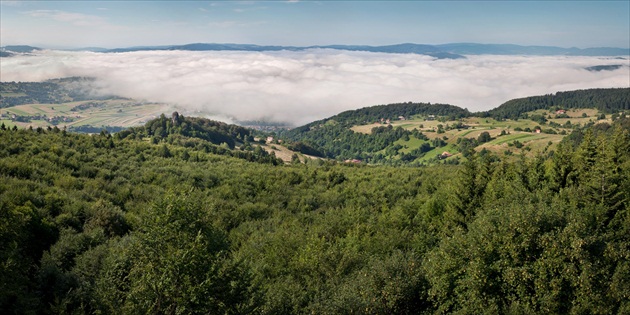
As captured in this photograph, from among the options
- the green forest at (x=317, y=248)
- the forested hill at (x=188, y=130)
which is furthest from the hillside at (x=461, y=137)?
the green forest at (x=317, y=248)

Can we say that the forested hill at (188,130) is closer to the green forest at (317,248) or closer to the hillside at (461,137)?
the hillside at (461,137)

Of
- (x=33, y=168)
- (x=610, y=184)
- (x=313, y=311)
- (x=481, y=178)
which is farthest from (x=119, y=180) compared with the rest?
(x=610, y=184)

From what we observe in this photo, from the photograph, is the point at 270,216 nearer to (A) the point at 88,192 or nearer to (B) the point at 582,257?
(A) the point at 88,192

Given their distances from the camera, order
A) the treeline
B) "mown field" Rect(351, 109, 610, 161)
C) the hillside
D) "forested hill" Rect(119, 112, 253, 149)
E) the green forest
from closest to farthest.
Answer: the green forest, "forested hill" Rect(119, 112, 253, 149), "mown field" Rect(351, 109, 610, 161), the hillside, the treeline

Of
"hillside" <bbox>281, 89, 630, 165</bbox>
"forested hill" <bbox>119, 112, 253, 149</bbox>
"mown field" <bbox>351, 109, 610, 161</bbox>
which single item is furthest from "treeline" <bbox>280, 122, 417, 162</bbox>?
"forested hill" <bbox>119, 112, 253, 149</bbox>

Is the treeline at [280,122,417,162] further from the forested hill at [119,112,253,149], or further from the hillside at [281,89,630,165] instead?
the forested hill at [119,112,253,149]

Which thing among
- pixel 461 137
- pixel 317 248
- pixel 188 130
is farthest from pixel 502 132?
pixel 317 248

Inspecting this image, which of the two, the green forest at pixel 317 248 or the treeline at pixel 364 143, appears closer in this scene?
the green forest at pixel 317 248

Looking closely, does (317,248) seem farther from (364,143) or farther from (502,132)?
(364,143)

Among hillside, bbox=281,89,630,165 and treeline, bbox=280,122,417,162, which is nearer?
hillside, bbox=281,89,630,165
